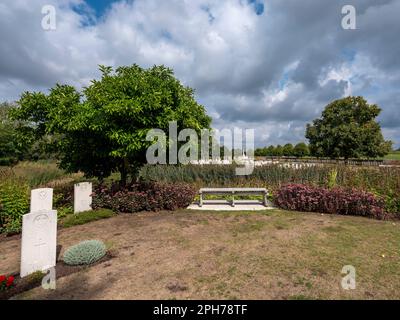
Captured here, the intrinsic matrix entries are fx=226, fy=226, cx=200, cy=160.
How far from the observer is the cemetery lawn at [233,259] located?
3.11 metres

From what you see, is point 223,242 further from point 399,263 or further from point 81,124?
point 81,124

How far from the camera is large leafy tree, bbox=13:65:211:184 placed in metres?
6.44

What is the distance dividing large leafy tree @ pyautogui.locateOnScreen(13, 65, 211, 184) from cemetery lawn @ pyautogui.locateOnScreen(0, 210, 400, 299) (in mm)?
2556

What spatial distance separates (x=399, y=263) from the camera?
3863 millimetres

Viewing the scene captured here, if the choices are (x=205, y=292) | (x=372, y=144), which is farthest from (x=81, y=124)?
(x=372, y=144)

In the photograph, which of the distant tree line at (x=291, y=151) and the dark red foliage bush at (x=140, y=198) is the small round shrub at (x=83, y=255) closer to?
the dark red foliage bush at (x=140, y=198)

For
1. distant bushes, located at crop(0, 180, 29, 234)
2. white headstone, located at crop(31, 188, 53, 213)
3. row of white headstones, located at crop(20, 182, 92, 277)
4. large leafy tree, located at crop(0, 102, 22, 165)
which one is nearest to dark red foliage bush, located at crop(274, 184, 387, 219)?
row of white headstones, located at crop(20, 182, 92, 277)

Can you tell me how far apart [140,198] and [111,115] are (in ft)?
9.34

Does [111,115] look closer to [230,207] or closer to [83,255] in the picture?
[83,255]

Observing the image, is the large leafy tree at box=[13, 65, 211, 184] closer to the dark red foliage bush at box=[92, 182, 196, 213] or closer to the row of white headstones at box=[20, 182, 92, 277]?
the dark red foliage bush at box=[92, 182, 196, 213]

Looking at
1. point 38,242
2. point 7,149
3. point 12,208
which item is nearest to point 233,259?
point 38,242

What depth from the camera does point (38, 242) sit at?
3727mm
